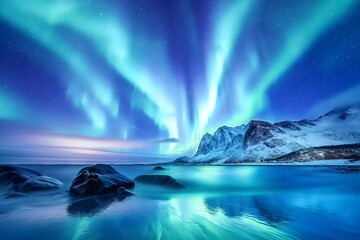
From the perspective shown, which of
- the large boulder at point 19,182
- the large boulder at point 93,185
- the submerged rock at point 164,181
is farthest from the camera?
the submerged rock at point 164,181

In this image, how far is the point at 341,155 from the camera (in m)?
196

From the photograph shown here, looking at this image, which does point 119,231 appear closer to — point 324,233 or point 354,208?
point 324,233

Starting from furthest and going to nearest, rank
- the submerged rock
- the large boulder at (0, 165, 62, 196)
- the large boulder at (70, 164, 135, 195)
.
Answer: the submerged rock
the large boulder at (0, 165, 62, 196)
the large boulder at (70, 164, 135, 195)

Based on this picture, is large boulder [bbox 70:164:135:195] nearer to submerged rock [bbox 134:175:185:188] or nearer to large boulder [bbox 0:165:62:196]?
large boulder [bbox 0:165:62:196]

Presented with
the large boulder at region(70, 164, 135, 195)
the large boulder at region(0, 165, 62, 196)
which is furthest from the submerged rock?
the large boulder at region(0, 165, 62, 196)

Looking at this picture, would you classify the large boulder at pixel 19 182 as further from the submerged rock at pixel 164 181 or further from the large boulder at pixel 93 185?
the submerged rock at pixel 164 181

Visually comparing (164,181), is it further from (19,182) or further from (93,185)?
(19,182)

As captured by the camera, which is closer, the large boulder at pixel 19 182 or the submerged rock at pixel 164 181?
the large boulder at pixel 19 182

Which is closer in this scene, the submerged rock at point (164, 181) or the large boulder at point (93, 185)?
the large boulder at point (93, 185)

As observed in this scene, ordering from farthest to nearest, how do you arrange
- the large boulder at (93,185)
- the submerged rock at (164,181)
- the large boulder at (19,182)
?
the submerged rock at (164,181)
the large boulder at (19,182)
the large boulder at (93,185)

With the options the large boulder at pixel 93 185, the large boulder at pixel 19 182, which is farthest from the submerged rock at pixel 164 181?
the large boulder at pixel 19 182

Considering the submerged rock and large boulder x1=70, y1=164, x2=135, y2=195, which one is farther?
the submerged rock

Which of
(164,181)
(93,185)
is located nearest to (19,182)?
(93,185)

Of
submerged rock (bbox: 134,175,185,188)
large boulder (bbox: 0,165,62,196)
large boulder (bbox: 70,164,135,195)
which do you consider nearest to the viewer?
large boulder (bbox: 70,164,135,195)
